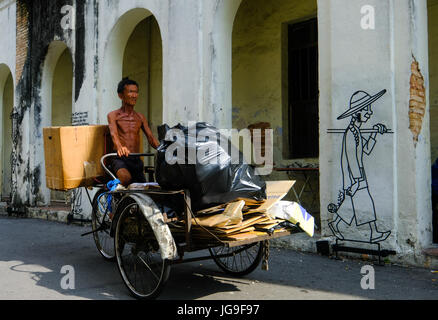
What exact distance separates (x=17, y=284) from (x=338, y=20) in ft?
16.0

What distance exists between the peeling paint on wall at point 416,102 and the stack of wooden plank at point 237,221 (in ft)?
7.16

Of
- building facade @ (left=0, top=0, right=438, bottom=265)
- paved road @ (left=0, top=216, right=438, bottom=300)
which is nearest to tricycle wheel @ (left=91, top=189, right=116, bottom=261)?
paved road @ (left=0, top=216, right=438, bottom=300)

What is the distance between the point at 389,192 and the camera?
5.18m

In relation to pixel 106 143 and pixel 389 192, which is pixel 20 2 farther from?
pixel 389 192

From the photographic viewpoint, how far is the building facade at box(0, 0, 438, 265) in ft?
17.1

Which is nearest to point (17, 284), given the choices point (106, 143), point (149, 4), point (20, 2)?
point (106, 143)

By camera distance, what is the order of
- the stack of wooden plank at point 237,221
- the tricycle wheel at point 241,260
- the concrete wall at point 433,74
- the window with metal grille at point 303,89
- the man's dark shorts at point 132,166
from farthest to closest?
1. the window with metal grille at point 303,89
2. the concrete wall at point 433,74
3. the man's dark shorts at point 132,166
4. the tricycle wheel at point 241,260
5. the stack of wooden plank at point 237,221

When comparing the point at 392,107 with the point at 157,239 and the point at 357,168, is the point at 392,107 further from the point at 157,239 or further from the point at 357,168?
the point at 157,239

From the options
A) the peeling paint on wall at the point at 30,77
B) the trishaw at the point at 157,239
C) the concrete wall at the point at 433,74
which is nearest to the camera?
the trishaw at the point at 157,239

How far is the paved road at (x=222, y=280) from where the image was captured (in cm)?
402

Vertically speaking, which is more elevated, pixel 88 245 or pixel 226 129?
pixel 226 129
